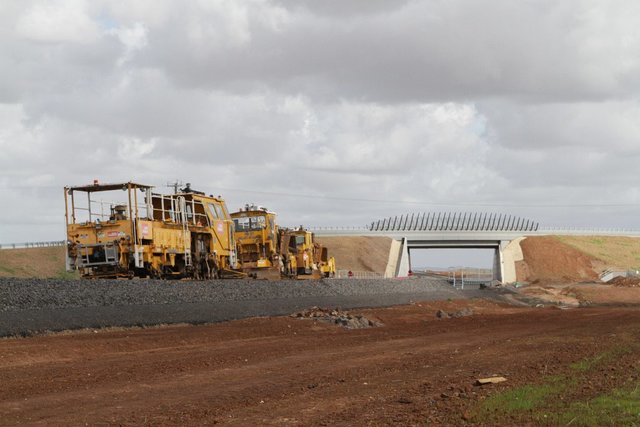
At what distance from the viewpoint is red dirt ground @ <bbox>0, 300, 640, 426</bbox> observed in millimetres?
10383

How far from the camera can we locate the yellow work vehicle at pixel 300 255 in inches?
1742

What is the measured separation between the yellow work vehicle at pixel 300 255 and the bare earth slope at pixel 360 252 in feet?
128

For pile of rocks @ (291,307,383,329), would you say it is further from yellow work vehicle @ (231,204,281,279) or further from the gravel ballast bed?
yellow work vehicle @ (231,204,281,279)

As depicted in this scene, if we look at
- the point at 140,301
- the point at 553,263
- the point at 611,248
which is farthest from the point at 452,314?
the point at 611,248

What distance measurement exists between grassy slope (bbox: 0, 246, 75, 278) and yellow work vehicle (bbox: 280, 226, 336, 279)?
22.2 metres

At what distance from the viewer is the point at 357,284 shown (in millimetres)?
42000

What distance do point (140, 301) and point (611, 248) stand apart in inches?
3698

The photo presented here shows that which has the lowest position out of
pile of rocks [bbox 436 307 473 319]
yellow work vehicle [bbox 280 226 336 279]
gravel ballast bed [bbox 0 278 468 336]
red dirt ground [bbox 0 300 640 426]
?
pile of rocks [bbox 436 307 473 319]

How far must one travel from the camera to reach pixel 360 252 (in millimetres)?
94562

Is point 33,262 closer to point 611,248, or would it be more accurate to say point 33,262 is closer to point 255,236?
point 255,236

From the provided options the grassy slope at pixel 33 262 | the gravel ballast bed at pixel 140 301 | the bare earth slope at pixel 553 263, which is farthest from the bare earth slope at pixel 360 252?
the gravel ballast bed at pixel 140 301

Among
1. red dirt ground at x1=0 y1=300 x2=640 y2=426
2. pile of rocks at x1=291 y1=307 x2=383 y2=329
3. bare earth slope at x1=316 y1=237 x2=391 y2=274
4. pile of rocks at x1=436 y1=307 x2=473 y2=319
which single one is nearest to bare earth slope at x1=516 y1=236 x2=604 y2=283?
bare earth slope at x1=316 y1=237 x2=391 y2=274

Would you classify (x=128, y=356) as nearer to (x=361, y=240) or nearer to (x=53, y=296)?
(x=53, y=296)

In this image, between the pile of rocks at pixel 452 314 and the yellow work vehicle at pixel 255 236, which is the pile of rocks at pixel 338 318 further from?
the yellow work vehicle at pixel 255 236
